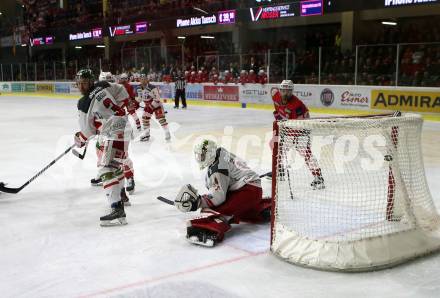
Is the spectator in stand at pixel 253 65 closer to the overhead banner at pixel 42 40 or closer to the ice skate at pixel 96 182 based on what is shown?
the ice skate at pixel 96 182

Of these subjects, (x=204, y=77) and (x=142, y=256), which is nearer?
(x=142, y=256)

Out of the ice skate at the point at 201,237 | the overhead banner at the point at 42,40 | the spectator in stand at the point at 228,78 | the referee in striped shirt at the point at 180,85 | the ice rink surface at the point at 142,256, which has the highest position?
the overhead banner at the point at 42,40

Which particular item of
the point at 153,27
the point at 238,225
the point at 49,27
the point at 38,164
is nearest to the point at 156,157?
the point at 38,164

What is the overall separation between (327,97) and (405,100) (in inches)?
91.5

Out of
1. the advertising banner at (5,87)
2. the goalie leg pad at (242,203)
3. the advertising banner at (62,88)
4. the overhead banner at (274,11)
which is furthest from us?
the advertising banner at (5,87)

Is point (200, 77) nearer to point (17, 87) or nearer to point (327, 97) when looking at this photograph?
point (327, 97)

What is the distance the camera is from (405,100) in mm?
12438

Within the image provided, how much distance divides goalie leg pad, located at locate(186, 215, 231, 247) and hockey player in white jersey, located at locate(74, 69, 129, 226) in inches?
33.6

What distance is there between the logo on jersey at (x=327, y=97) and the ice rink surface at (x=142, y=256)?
7012 millimetres

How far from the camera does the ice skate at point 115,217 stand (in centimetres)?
439

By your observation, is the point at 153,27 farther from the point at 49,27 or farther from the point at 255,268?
the point at 255,268

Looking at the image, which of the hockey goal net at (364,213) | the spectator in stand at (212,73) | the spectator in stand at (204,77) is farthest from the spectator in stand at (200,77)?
the hockey goal net at (364,213)

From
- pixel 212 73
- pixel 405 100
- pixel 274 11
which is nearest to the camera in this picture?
pixel 405 100

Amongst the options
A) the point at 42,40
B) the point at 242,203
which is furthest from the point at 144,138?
the point at 42,40
